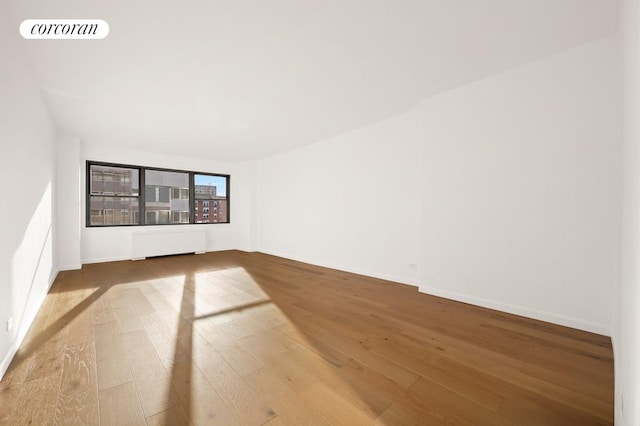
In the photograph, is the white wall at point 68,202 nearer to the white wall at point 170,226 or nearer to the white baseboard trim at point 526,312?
the white wall at point 170,226

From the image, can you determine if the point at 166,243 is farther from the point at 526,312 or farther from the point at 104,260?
the point at 526,312

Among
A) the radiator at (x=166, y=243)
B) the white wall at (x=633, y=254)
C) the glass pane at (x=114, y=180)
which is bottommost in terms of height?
the radiator at (x=166, y=243)

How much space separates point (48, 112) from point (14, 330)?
3.38 metres

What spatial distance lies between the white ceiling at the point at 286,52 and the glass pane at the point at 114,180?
196cm

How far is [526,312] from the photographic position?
2730mm

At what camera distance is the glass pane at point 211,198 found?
24.0 ft

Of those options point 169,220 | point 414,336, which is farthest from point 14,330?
point 169,220

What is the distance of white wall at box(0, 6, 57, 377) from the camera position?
181 cm

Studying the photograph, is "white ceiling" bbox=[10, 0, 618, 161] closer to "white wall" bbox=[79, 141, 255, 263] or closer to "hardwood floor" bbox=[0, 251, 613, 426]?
"white wall" bbox=[79, 141, 255, 263]

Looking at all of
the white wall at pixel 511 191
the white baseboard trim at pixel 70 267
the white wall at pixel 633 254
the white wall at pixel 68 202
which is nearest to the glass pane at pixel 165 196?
the white wall at pixel 68 202

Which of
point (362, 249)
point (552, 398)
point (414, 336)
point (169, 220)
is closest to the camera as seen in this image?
point (552, 398)

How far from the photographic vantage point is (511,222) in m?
2.83

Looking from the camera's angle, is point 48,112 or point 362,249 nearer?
point 48,112

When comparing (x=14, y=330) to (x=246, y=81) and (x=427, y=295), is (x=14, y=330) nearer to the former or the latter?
(x=246, y=81)
